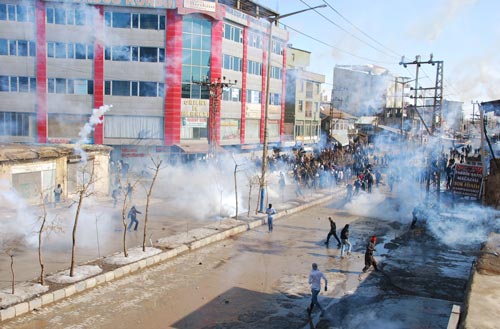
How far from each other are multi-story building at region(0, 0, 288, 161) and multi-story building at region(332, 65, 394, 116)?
141 ft

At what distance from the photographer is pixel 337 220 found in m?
22.5

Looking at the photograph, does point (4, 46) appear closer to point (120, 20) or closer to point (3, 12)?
point (3, 12)

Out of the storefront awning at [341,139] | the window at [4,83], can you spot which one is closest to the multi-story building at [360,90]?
the storefront awning at [341,139]

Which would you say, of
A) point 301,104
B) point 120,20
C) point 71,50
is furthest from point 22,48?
point 301,104

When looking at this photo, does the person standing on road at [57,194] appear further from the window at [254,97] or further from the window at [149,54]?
the window at [254,97]

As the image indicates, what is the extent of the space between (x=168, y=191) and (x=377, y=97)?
188 feet

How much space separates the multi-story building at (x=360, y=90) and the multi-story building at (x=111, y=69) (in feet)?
141

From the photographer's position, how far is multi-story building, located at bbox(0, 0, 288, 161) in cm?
3325

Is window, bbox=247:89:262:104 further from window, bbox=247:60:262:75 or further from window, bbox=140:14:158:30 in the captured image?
window, bbox=140:14:158:30

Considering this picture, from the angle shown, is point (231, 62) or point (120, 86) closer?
point (120, 86)

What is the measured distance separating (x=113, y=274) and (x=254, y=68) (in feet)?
104

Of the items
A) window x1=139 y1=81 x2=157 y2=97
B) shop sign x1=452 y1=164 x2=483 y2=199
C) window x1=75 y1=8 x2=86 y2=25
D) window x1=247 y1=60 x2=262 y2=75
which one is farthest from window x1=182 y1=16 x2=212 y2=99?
A: shop sign x1=452 y1=164 x2=483 y2=199

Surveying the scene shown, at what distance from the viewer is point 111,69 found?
3406 cm

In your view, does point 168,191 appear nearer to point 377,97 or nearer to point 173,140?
point 173,140
